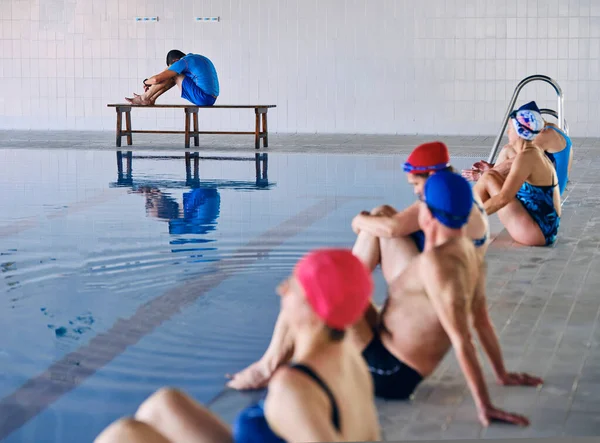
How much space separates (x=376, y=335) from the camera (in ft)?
10.8

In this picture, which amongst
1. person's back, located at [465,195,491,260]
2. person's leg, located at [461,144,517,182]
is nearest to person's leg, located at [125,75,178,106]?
person's leg, located at [461,144,517,182]

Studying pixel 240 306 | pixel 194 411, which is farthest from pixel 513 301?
pixel 194 411

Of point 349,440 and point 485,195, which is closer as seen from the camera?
point 349,440

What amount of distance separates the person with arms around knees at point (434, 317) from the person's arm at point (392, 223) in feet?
2.63

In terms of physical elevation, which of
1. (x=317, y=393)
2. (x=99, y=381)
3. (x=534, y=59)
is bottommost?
(x=99, y=381)

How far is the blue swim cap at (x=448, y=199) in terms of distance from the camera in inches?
120

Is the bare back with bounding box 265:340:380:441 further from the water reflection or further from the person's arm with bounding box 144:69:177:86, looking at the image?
the person's arm with bounding box 144:69:177:86

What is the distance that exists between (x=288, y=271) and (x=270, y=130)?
11566 mm

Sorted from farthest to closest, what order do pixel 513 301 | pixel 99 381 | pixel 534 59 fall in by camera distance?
pixel 534 59 < pixel 513 301 < pixel 99 381

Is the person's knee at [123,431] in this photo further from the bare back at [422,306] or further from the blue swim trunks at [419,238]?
the blue swim trunks at [419,238]

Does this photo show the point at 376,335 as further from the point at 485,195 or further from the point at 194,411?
the point at 485,195

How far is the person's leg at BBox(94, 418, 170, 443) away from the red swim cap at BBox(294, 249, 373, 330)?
550mm

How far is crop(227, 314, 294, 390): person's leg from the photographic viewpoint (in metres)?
3.52

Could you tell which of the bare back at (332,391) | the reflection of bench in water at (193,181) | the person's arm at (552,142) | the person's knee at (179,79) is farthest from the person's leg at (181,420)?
the person's knee at (179,79)
